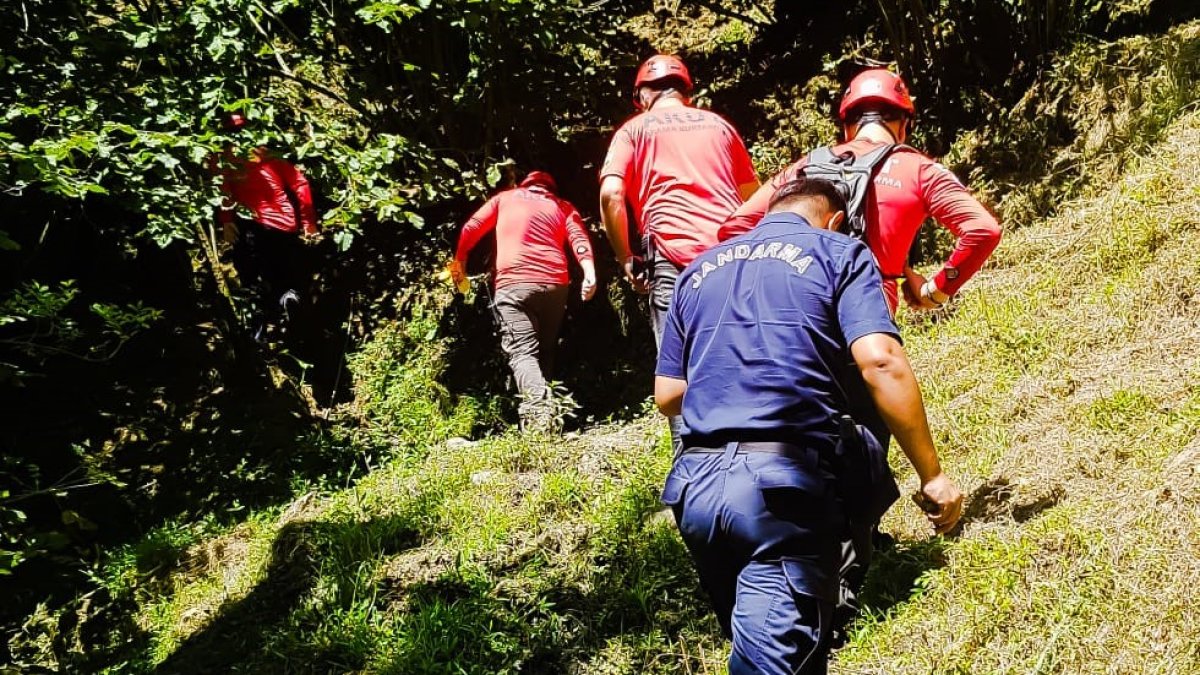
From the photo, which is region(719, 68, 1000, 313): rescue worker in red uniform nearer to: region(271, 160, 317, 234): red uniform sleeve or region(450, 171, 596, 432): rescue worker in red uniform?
region(450, 171, 596, 432): rescue worker in red uniform

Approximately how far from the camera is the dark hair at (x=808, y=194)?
2605 millimetres

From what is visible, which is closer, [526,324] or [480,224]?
[526,324]

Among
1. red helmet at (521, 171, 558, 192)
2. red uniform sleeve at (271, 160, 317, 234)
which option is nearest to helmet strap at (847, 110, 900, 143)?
red helmet at (521, 171, 558, 192)

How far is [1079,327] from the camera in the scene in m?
4.38

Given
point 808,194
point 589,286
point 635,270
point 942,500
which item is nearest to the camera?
point 942,500

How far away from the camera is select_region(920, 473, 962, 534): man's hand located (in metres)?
2.31

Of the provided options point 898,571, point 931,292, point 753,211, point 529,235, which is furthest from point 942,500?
point 529,235

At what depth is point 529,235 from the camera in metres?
5.97

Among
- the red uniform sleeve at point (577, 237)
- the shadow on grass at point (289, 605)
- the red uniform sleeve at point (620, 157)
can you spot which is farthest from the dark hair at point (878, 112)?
the shadow on grass at point (289, 605)

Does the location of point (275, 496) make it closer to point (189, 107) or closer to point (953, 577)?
point (189, 107)

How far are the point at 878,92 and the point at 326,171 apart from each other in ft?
11.4

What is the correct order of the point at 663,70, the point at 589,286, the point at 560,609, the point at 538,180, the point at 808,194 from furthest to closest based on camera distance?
1. the point at 538,180
2. the point at 589,286
3. the point at 663,70
4. the point at 560,609
5. the point at 808,194

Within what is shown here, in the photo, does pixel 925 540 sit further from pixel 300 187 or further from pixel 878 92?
pixel 300 187

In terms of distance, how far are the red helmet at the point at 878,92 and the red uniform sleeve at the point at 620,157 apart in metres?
1.05
